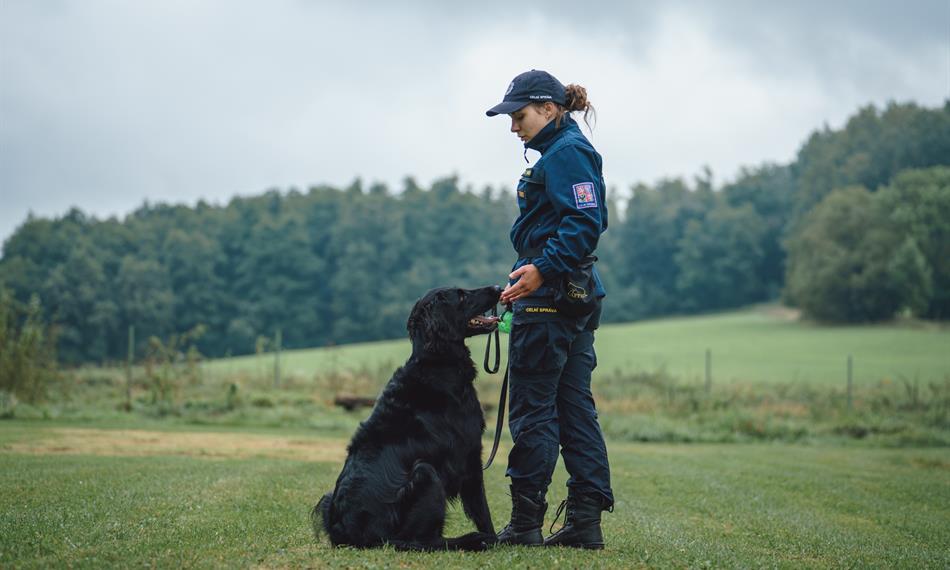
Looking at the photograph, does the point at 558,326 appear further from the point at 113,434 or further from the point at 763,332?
the point at 763,332

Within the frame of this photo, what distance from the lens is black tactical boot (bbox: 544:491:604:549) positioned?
4.51 m

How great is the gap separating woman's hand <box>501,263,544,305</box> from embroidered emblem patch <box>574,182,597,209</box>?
388mm

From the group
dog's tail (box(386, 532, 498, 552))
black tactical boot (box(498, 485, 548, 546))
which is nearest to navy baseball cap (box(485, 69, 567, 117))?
black tactical boot (box(498, 485, 548, 546))

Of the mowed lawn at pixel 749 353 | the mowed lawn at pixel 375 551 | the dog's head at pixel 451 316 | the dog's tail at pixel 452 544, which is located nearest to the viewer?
the mowed lawn at pixel 375 551

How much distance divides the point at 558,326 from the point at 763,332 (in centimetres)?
5211

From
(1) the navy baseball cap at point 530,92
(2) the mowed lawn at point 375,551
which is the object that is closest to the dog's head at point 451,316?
(1) the navy baseball cap at point 530,92

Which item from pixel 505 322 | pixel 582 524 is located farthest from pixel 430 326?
pixel 582 524

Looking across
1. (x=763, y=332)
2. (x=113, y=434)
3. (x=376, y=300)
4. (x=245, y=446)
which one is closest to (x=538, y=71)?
(x=245, y=446)

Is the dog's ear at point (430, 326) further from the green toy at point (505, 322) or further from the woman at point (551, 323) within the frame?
the woman at point (551, 323)

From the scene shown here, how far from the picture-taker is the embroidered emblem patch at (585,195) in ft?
14.2

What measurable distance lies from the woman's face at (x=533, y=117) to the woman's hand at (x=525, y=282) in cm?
75

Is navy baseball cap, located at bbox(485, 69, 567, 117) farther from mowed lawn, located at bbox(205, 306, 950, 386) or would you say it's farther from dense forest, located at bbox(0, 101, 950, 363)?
dense forest, located at bbox(0, 101, 950, 363)

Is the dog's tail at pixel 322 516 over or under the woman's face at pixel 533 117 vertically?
under

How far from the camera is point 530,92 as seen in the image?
453 centimetres
